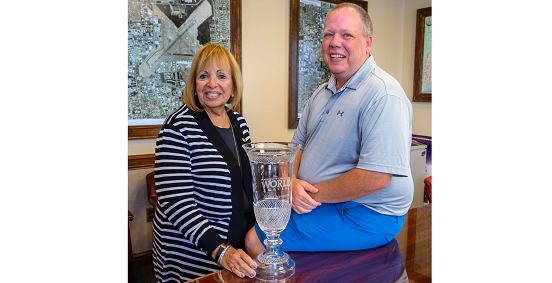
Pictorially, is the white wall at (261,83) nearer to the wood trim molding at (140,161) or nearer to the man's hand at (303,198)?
the wood trim molding at (140,161)

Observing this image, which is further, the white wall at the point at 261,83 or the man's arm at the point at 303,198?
the white wall at the point at 261,83

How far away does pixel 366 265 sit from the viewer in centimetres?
126

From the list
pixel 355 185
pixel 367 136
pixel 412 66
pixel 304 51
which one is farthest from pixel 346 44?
pixel 412 66

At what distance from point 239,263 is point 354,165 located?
0.59m

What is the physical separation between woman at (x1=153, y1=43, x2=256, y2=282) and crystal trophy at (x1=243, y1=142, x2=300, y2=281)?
0.44 metres

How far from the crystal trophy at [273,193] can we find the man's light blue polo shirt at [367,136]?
330mm

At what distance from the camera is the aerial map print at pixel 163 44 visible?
301cm

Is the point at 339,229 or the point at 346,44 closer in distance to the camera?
the point at 339,229

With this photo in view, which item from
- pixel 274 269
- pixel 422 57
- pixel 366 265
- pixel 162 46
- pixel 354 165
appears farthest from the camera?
pixel 422 57

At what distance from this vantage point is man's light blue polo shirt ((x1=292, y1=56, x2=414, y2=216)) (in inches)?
53.4

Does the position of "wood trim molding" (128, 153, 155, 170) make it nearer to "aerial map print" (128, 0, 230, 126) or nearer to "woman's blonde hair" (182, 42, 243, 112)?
"aerial map print" (128, 0, 230, 126)

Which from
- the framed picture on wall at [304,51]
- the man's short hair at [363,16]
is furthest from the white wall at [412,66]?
the man's short hair at [363,16]

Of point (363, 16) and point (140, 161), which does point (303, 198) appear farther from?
point (140, 161)
